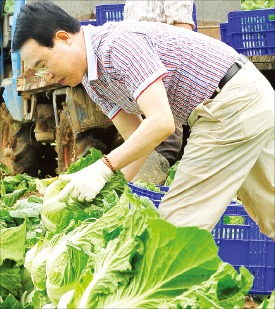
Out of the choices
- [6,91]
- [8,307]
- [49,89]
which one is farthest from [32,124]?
[8,307]

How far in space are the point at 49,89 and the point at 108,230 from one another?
662 cm

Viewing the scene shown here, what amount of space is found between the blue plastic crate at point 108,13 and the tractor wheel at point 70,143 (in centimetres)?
111

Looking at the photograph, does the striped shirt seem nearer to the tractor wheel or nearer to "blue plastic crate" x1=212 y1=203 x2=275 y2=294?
"blue plastic crate" x1=212 y1=203 x2=275 y2=294

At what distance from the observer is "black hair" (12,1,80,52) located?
12.8 feet

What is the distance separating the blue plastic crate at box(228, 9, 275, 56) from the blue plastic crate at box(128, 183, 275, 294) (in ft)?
8.87

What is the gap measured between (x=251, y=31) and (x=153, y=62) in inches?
146

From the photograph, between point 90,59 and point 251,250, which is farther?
point 251,250

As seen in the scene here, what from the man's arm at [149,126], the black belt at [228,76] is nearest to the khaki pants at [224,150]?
the black belt at [228,76]

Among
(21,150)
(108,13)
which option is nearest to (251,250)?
(108,13)

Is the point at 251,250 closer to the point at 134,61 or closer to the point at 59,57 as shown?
the point at 134,61

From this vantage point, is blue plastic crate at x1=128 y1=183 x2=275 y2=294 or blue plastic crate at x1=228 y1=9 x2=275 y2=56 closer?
blue plastic crate at x1=128 y1=183 x2=275 y2=294

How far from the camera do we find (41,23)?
12.8 ft

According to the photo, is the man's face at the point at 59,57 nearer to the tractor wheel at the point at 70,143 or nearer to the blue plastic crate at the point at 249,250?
the blue plastic crate at the point at 249,250

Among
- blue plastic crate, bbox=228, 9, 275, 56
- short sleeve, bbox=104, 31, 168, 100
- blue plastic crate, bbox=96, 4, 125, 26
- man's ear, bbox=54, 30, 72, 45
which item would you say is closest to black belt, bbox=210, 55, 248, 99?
short sleeve, bbox=104, 31, 168, 100
